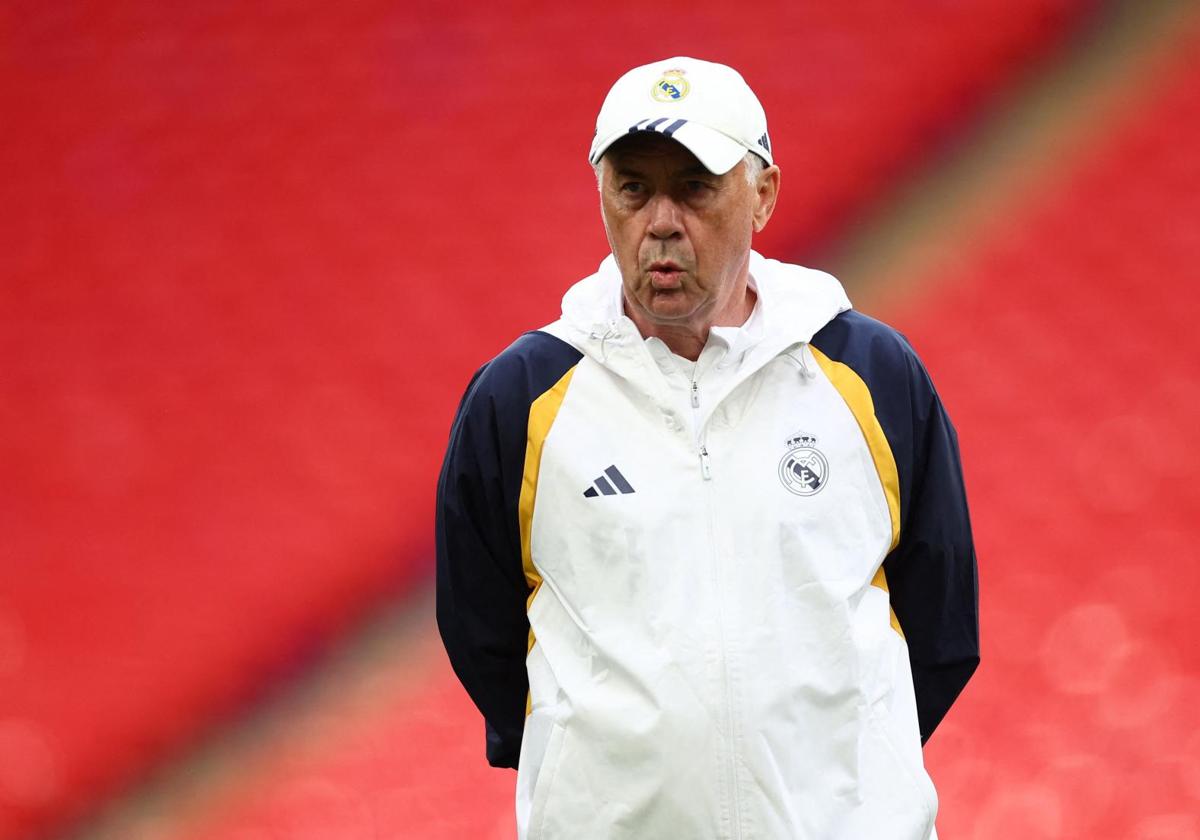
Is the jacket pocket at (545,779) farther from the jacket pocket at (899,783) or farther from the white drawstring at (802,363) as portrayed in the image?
the white drawstring at (802,363)

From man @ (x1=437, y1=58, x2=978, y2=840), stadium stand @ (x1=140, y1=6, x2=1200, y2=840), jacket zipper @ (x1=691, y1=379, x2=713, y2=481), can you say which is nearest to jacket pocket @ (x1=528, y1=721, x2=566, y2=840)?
man @ (x1=437, y1=58, x2=978, y2=840)

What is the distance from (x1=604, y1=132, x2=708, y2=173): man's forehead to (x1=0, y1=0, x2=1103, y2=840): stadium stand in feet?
4.57

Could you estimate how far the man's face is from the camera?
73.7 inches

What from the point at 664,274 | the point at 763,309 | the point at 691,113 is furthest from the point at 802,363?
the point at 691,113

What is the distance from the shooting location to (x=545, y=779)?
6.13ft

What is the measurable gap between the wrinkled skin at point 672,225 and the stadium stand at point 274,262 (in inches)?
54.0

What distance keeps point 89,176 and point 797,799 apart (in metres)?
2.08

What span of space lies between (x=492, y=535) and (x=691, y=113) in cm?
51

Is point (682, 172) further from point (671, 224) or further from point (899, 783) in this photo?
point (899, 783)

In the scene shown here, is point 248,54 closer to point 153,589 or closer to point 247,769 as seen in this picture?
point 153,589

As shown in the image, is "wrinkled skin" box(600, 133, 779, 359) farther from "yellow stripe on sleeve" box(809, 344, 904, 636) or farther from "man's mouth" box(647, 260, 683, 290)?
"yellow stripe on sleeve" box(809, 344, 904, 636)

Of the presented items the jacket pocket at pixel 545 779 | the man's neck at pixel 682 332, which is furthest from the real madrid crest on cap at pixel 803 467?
the jacket pocket at pixel 545 779

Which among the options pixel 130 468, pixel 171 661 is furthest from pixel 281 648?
pixel 130 468

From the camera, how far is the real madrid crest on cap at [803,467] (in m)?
1.87
